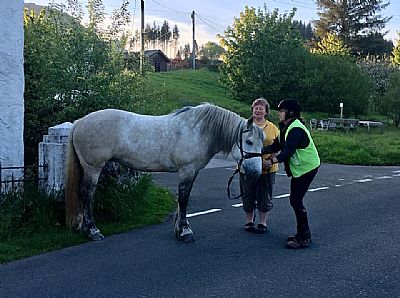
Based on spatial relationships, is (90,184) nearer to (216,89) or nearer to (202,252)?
(202,252)

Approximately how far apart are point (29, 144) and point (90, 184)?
9.12 feet

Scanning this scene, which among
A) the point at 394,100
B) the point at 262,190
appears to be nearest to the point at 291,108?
the point at 262,190

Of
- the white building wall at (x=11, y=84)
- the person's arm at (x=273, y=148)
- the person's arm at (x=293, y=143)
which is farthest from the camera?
the white building wall at (x=11, y=84)

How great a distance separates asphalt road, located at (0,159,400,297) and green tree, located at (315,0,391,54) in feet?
180

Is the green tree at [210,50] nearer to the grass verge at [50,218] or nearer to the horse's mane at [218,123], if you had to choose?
the grass verge at [50,218]

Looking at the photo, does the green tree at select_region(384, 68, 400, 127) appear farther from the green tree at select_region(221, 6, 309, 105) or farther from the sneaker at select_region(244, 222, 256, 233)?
the sneaker at select_region(244, 222, 256, 233)

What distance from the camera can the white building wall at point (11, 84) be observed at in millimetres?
7480

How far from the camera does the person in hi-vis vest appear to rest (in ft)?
20.6

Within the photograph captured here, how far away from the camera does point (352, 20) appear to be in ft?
195

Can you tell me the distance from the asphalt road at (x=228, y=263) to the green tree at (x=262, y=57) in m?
27.1

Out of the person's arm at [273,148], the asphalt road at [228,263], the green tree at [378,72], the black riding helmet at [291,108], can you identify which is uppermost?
the green tree at [378,72]

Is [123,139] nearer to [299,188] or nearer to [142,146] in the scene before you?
[142,146]

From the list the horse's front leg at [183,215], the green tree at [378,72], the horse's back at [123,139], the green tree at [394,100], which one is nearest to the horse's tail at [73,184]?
the horse's back at [123,139]

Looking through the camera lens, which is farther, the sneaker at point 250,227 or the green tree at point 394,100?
the green tree at point 394,100
